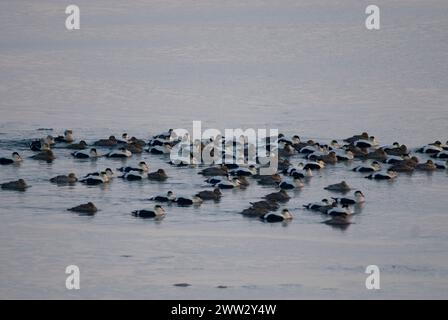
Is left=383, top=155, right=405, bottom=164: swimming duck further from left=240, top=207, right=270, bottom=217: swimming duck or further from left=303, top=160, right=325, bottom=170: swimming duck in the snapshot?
left=240, top=207, right=270, bottom=217: swimming duck

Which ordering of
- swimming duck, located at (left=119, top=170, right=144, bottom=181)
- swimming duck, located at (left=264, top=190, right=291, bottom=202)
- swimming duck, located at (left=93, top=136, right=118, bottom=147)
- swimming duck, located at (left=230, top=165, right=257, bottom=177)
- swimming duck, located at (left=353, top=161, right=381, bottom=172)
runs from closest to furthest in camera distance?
swimming duck, located at (left=264, top=190, right=291, bottom=202) < swimming duck, located at (left=119, top=170, right=144, bottom=181) < swimming duck, located at (left=230, top=165, right=257, bottom=177) < swimming duck, located at (left=353, top=161, right=381, bottom=172) < swimming duck, located at (left=93, top=136, right=118, bottom=147)

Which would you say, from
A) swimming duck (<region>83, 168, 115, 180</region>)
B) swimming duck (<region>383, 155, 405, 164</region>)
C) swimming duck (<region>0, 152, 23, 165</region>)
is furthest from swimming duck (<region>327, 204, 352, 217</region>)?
swimming duck (<region>0, 152, 23, 165</region>)

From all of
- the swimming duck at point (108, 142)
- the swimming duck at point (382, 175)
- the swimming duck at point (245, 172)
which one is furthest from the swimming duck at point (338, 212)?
the swimming duck at point (108, 142)

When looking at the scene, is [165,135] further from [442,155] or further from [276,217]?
[276,217]

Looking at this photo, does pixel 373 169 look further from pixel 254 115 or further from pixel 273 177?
pixel 254 115

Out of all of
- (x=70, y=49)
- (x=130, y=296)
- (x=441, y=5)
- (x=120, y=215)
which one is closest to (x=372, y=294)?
(x=130, y=296)
